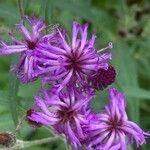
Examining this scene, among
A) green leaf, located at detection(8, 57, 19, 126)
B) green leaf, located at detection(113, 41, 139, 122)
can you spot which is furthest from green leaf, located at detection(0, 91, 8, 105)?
green leaf, located at detection(113, 41, 139, 122)

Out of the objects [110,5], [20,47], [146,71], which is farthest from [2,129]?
[110,5]

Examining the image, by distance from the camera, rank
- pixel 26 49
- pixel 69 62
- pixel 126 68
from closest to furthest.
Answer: pixel 69 62 → pixel 26 49 → pixel 126 68

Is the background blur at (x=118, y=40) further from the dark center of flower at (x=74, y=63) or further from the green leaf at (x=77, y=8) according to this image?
the dark center of flower at (x=74, y=63)

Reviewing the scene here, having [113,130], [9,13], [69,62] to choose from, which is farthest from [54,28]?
[9,13]

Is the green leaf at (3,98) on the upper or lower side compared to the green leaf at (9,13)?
lower

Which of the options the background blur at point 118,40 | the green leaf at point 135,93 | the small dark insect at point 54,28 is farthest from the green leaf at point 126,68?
the small dark insect at point 54,28

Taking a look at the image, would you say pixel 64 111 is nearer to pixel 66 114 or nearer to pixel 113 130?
pixel 66 114

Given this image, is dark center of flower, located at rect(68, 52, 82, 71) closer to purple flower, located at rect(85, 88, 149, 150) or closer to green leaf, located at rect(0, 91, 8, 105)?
purple flower, located at rect(85, 88, 149, 150)
